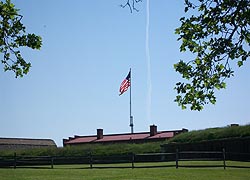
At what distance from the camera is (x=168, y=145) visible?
155 ft

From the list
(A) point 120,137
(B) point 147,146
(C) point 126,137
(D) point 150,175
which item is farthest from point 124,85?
(D) point 150,175

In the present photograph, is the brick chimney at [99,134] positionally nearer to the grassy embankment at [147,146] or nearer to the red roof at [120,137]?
the red roof at [120,137]

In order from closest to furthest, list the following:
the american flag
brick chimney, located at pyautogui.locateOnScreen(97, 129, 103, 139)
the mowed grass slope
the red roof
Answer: the mowed grass slope → the american flag → the red roof → brick chimney, located at pyautogui.locateOnScreen(97, 129, 103, 139)

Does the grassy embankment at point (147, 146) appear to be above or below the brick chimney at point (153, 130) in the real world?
below

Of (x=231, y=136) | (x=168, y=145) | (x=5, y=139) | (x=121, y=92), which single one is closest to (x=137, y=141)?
(x=121, y=92)

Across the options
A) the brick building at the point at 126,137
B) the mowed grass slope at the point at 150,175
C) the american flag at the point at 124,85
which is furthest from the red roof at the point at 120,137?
the mowed grass slope at the point at 150,175

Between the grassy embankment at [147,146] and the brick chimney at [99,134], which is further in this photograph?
the brick chimney at [99,134]

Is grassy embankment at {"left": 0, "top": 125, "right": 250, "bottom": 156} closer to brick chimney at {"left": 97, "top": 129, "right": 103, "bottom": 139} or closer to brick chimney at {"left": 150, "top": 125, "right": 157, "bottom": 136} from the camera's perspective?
brick chimney at {"left": 150, "top": 125, "right": 157, "bottom": 136}

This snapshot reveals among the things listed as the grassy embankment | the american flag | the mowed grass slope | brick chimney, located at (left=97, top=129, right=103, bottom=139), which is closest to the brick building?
brick chimney, located at (left=97, top=129, right=103, bottom=139)

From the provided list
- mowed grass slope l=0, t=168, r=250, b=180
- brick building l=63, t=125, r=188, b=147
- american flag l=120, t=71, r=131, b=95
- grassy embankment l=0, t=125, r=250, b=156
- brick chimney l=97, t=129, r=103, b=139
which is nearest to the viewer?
mowed grass slope l=0, t=168, r=250, b=180

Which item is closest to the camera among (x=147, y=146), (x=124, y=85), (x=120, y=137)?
(x=147, y=146)

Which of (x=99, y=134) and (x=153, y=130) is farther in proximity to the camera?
(x=99, y=134)

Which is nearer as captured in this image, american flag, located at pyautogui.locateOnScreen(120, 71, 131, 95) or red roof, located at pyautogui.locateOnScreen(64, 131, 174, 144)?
american flag, located at pyautogui.locateOnScreen(120, 71, 131, 95)

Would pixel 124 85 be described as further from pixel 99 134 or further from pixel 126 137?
pixel 99 134
